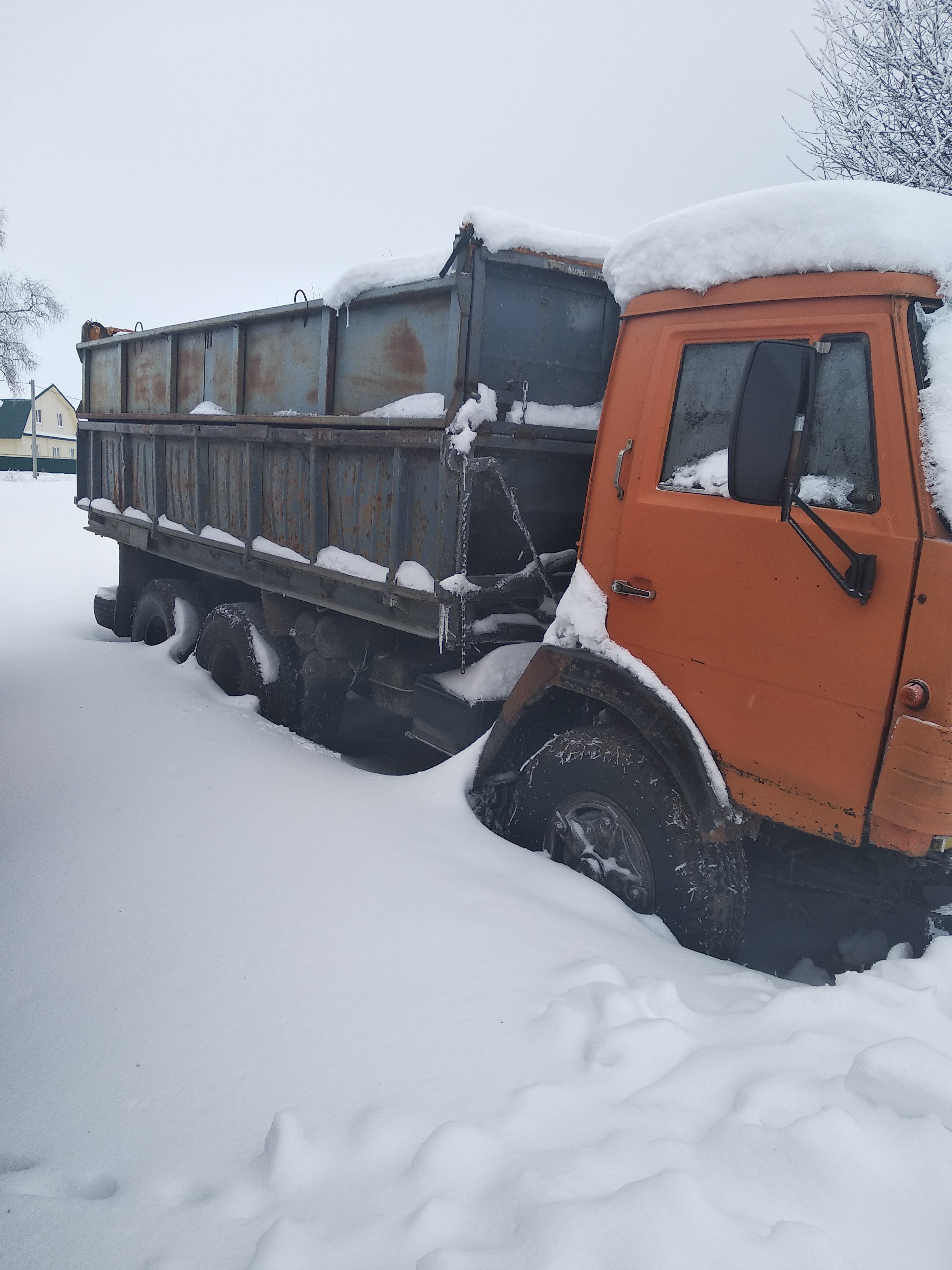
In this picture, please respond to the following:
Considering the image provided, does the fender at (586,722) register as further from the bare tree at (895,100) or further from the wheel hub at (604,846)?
the bare tree at (895,100)

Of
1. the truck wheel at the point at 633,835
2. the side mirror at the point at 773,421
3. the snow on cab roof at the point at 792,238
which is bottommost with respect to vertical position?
the truck wheel at the point at 633,835

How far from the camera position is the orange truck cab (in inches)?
90.8

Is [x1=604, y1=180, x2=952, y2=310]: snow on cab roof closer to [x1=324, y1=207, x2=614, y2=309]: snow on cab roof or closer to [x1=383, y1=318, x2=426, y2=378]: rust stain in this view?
[x1=324, y1=207, x2=614, y2=309]: snow on cab roof

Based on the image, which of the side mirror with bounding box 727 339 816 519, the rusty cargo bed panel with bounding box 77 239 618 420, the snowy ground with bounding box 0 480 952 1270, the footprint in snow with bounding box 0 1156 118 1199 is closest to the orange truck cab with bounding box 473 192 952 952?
the side mirror with bounding box 727 339 816 519

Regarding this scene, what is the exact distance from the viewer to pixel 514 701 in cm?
351

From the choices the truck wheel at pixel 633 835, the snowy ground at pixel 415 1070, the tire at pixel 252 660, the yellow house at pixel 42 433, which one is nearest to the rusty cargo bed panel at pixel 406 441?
the tire at pixel 252 660

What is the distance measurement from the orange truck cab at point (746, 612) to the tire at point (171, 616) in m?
3.81

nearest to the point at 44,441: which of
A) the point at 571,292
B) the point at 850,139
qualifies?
the point at 850,139

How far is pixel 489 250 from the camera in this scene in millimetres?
3625

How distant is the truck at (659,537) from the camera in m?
2.35

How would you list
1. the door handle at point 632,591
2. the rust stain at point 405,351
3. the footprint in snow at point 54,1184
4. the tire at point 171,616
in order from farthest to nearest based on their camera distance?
the tire at point 171,616 < the rust stain at point 405,351 < the door handle at point 632,591 < the footprint in snow at point 54,1184

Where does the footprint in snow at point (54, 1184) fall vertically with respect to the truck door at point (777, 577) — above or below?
below

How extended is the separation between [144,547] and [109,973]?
16.3 feet

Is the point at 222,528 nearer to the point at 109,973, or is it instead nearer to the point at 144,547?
the point at 144,547
